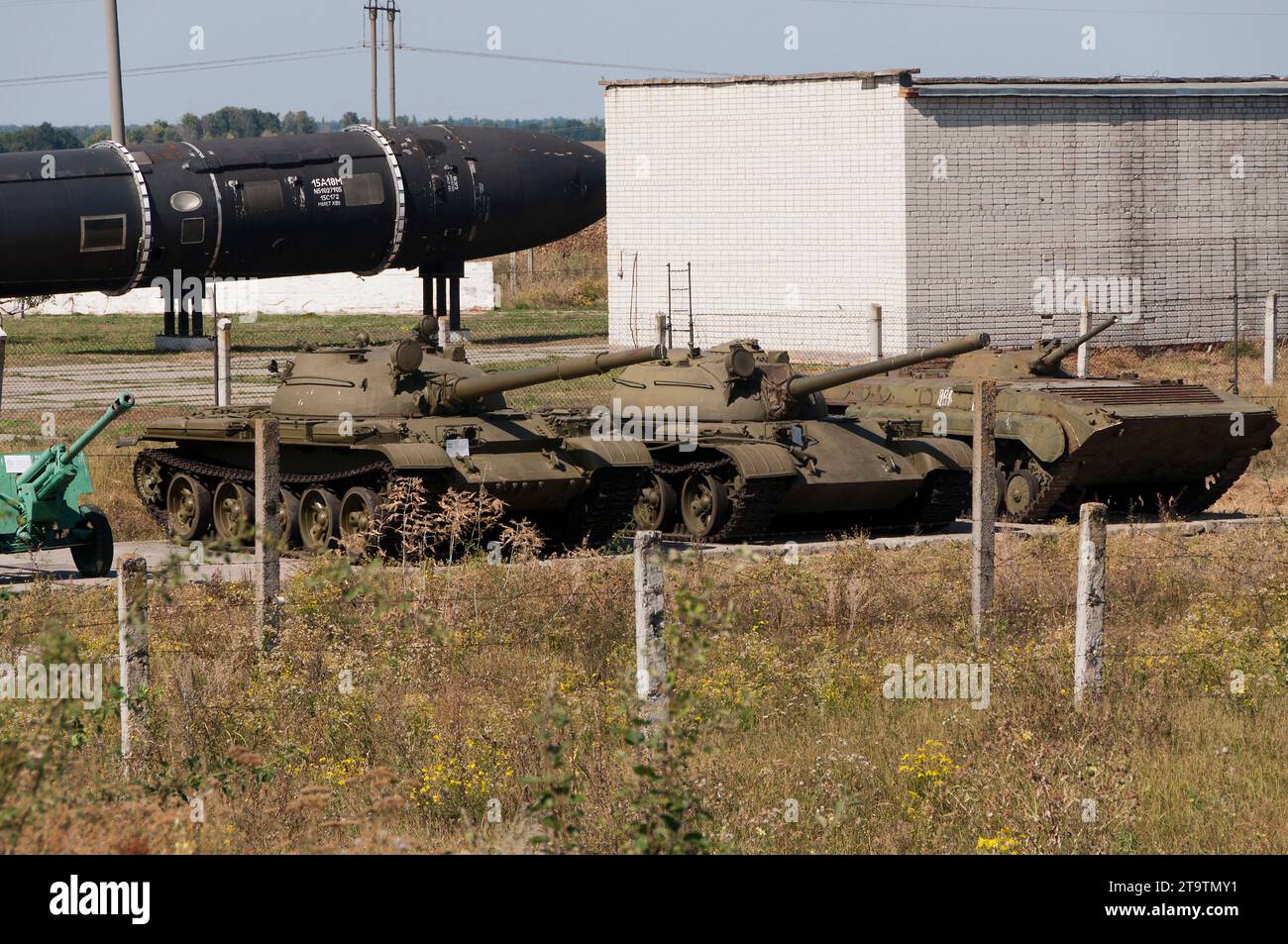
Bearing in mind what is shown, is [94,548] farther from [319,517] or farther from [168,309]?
[168,309]

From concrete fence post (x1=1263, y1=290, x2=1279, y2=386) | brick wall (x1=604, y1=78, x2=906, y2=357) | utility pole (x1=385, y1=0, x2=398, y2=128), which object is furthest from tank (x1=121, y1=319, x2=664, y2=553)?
utility pole (x1=385, y1=0, x2=398, y2=128)

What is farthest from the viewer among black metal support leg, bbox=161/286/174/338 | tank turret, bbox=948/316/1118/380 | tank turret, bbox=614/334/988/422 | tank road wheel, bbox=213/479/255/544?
black metal support leg, bbox=161/286/174/338

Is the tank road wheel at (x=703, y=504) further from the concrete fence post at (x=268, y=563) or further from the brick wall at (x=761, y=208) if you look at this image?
the brick wall at (x=761, y=208)

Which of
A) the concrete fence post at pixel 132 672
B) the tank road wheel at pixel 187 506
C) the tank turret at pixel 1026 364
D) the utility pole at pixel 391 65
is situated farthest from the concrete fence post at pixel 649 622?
the utility pole at pixel 391 65

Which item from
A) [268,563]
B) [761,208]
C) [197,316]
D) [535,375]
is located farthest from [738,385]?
[197,316]

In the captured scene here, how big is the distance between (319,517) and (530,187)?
17071 mm

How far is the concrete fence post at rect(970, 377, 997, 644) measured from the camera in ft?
36.1

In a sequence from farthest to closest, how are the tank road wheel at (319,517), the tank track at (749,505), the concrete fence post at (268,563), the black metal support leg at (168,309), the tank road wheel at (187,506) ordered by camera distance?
1. the black metal support leg at (168,309)
2. the tank road wheel at (187,506)
3. the tank track at (749,505)
4. the tank road wheel at (319,517)
5. the concrete fence post at (268,563)

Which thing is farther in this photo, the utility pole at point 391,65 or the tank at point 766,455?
the utility pole at point 391,65

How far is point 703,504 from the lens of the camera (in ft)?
54.0

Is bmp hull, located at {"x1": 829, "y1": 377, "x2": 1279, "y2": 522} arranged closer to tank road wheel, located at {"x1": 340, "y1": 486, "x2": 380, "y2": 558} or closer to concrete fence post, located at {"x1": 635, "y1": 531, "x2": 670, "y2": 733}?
tank road wheel, located at {"x1": 340, "y1": 486, "x2": 380, "y2": 558}

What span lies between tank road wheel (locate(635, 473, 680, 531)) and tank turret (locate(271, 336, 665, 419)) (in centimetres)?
124

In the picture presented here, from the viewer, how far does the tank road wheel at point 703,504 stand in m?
16.2
